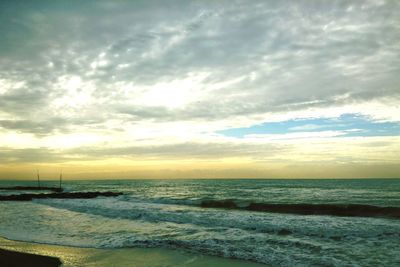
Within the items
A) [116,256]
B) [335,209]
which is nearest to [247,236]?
[116,256]

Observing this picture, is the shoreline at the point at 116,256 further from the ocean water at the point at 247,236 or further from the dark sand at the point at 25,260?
the ocean water at the point at 247,236

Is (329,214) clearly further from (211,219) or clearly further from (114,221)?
Result: (114,221)

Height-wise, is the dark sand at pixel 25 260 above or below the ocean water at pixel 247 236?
above

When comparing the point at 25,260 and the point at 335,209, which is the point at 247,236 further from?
the point at 335,209

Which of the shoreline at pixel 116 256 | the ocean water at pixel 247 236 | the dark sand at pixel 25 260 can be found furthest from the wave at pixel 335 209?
the dark sand at pixel 25 260

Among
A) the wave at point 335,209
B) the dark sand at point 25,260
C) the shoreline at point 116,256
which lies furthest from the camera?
the wave at point 335,209

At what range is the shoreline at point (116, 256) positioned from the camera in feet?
36.1

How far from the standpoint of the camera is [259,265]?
11.1 m

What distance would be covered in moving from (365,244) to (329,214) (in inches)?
394

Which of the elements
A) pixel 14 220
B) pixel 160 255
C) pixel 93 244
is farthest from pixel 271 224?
pixel 14 220

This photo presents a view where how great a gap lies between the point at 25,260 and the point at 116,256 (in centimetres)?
296

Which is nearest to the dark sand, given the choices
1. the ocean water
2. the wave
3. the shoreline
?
the shoreline

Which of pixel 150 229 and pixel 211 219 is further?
pixel 211 219

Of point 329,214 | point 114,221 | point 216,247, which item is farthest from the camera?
point 329,214
